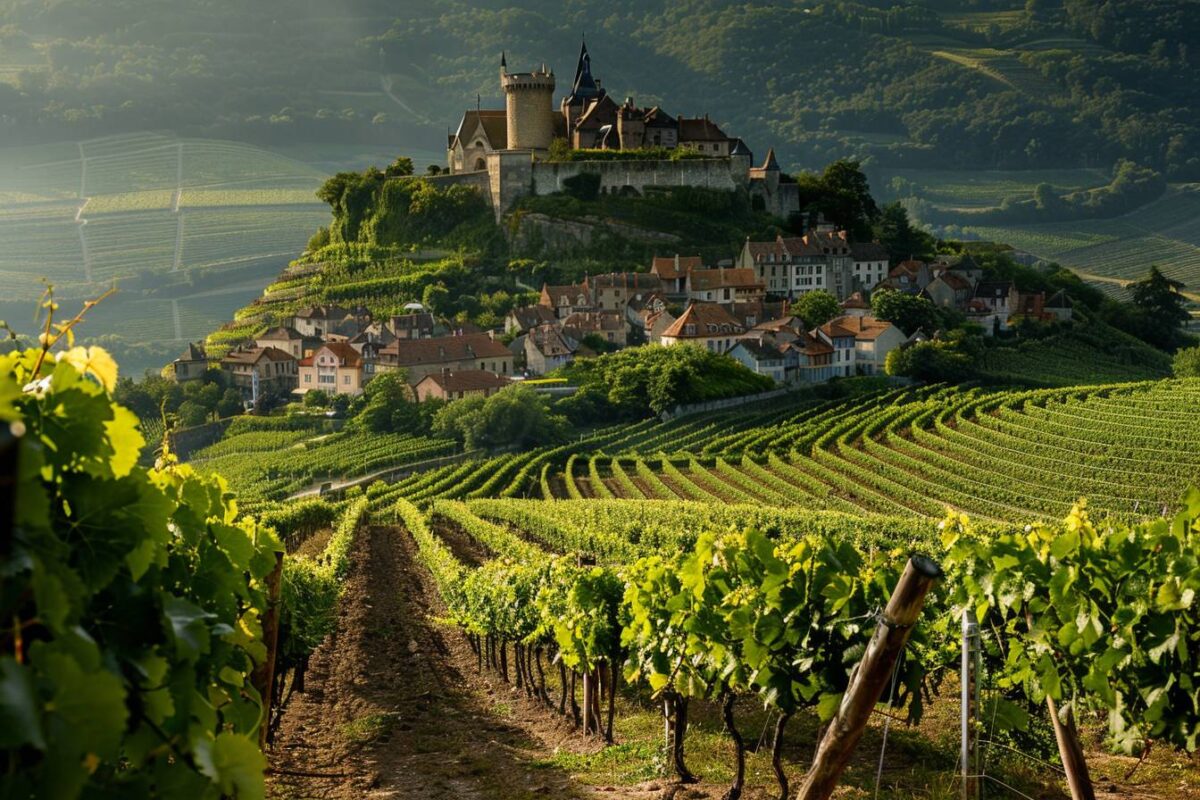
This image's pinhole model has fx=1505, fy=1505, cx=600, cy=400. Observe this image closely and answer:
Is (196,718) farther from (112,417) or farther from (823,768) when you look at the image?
(823,768)

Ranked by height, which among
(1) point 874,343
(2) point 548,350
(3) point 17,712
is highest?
(3) point 17,712

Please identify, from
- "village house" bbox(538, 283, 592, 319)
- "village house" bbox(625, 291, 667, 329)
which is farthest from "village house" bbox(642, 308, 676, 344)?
"village house" bbox(538, 283, 592, 319)

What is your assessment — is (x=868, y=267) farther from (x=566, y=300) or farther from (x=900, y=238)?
(x=566, y=300)

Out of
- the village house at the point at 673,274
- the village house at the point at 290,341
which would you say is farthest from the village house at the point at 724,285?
the village house at the point at 290,341

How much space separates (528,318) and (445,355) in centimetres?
529

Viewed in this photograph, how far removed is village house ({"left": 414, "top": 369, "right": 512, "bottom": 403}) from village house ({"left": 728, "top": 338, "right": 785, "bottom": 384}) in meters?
9.99

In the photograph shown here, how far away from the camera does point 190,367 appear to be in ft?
239

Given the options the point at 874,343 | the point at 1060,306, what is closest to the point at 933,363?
the point at 874,343

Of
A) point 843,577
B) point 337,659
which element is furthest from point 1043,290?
point 843,577

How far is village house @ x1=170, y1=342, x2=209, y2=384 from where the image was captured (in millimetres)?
72312

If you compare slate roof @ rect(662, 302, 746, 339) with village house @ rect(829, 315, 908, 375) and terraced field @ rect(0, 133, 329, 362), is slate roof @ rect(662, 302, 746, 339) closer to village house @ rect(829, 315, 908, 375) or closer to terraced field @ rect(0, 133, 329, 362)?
village house @ rect(829, 315, 908, 375)

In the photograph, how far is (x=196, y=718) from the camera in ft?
13.1

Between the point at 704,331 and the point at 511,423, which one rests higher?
the point at 704,331

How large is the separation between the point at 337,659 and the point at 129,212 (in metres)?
159
